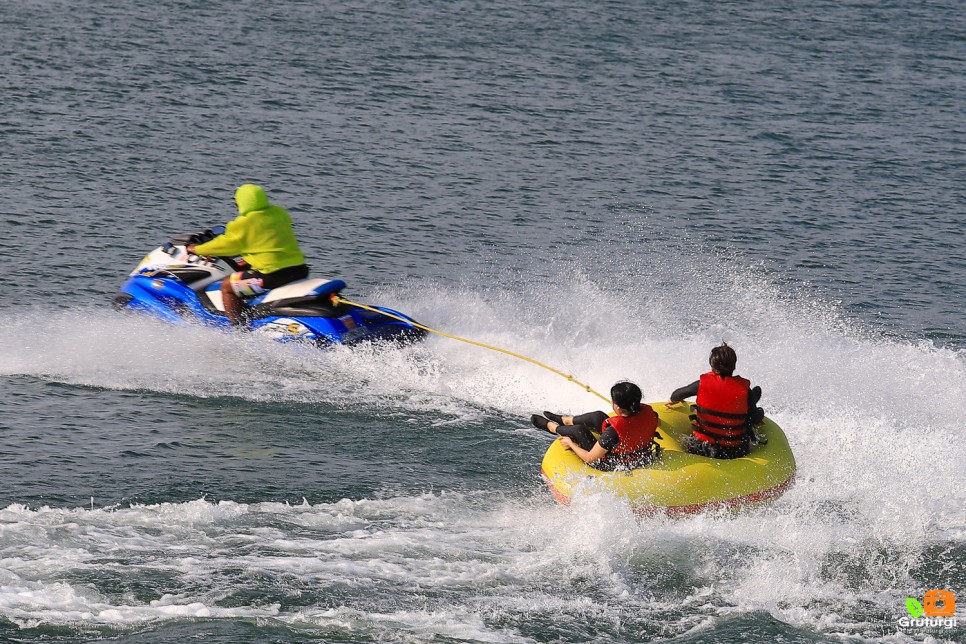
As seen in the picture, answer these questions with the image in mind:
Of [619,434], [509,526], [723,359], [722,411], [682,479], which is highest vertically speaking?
[723,359]

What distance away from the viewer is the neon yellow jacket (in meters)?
15.2

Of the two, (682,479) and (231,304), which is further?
(231,304)

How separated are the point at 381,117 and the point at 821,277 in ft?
34.5

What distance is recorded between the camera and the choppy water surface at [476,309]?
10.1 meters

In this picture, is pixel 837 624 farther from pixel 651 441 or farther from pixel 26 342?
pixel 26 342

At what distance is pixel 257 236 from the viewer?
49.9ft

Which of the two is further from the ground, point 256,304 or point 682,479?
point 256,304

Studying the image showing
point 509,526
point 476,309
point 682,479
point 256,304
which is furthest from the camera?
point 476,309

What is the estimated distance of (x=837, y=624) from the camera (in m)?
9.71

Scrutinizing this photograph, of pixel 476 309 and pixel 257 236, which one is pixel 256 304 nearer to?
pixel 257 236

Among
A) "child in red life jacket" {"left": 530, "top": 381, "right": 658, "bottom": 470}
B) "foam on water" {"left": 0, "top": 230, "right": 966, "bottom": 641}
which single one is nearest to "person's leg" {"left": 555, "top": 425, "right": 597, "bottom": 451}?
"child in red life jacket" {"left": 530, "top": 381, "right": 658, "bottom": 470}

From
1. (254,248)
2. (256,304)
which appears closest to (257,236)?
(254,248)

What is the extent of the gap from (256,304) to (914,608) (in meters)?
8.32

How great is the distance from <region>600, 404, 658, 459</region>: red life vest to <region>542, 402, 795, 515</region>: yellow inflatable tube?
171 mm
